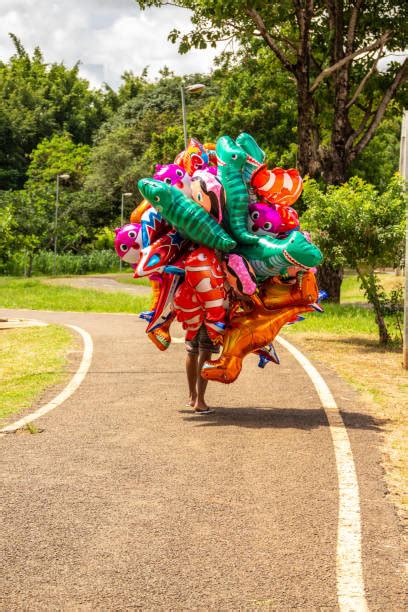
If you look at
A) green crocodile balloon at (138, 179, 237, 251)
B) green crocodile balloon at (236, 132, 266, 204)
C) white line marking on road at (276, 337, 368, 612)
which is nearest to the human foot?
white line marking on road at (276, 337, 368, 612)

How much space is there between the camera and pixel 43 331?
2028cm

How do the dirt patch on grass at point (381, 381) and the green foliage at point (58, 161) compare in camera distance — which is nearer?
the dirt patch on grass at point (381, 381)

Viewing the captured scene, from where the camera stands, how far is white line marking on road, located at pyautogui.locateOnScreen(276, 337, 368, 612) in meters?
4.47

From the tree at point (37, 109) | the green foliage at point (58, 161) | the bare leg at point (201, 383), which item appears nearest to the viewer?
the bare leg at point (201, 383)

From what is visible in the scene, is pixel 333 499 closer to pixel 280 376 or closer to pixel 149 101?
pixel 280 376

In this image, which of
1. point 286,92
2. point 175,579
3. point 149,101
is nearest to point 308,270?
point 175,579

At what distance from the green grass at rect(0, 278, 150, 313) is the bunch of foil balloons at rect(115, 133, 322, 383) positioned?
1823 cm

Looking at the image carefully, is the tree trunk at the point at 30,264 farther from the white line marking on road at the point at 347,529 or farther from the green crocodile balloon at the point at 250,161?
the white line marking on road at the point at 347,529

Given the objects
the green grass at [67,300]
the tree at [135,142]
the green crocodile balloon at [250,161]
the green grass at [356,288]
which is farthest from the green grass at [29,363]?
the tree at [135,142]

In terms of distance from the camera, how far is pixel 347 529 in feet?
18.2

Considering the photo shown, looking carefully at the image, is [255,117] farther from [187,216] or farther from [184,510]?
[184,510]

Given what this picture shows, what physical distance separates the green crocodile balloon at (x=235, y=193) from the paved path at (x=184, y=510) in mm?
1856

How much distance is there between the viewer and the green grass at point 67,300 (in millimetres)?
29594

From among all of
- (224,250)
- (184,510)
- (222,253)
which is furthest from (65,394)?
(184,510)
